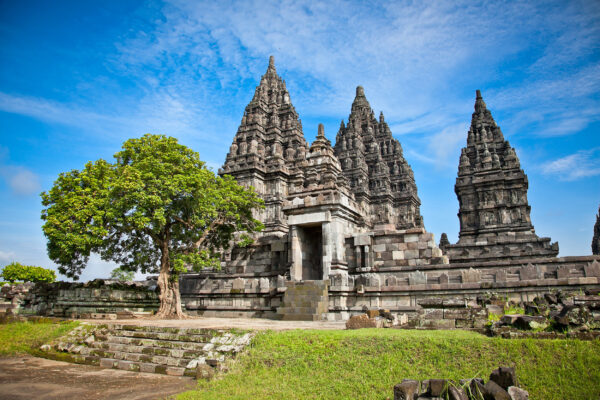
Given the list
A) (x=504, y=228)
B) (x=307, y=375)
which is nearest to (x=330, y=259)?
(x=307, y=375)

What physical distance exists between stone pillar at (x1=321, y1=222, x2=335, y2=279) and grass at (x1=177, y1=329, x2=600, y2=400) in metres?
8.46

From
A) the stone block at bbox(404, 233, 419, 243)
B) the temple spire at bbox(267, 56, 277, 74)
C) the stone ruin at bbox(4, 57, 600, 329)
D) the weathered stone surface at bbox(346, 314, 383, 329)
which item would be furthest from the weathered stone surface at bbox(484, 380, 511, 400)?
the temple spire at bbox(267, 56, 277, 74)

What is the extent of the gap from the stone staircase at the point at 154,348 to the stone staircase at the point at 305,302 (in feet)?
17.3

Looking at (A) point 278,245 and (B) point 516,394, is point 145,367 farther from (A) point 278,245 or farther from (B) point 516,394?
(A) point 278,245

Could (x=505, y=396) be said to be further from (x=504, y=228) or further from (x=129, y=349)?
(x=504, y=228)

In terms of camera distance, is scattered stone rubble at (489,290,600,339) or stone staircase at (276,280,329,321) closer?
scattered stone rubble at (489,290,600,339)

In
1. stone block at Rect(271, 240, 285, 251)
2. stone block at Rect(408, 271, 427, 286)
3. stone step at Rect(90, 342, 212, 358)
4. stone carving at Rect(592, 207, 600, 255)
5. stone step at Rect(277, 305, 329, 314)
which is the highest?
stone carving at Rect(592, 207, 600, 255)

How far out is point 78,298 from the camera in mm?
18016

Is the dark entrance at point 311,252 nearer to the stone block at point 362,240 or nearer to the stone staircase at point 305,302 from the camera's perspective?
the stone block at point 362,240

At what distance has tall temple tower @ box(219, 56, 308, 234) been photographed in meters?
38.8

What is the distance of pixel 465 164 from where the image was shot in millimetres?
36062

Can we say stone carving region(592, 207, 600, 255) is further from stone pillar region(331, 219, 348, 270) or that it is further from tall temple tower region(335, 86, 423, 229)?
stone pillar region(331, 219, 348, 270)

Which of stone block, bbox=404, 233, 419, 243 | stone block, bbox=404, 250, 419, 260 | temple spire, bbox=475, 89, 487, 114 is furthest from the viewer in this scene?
Result: temple spire, bbox=475, 89, 487, 114

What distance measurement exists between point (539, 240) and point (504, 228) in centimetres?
506
